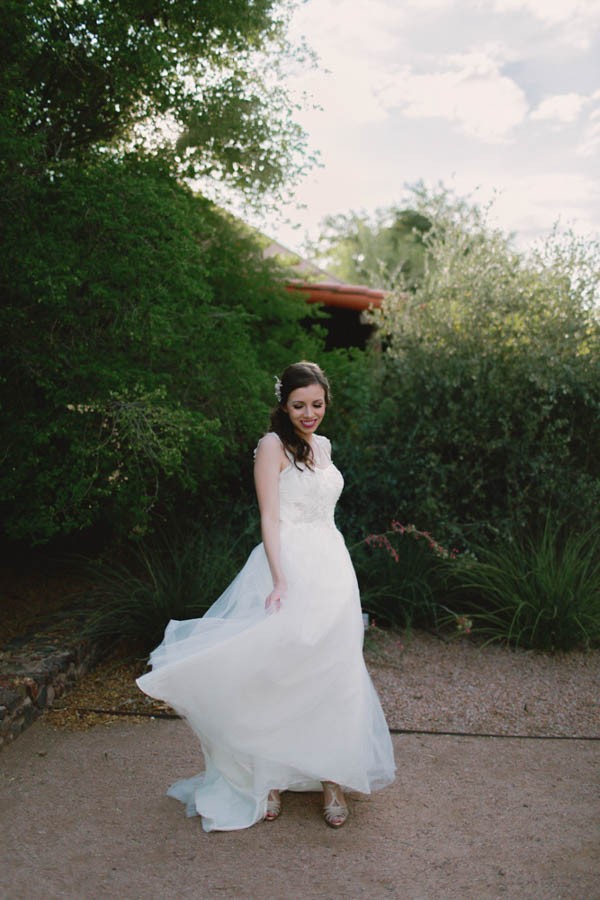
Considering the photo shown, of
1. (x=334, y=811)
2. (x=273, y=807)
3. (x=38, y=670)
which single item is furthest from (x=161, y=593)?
(x=334, y=811)

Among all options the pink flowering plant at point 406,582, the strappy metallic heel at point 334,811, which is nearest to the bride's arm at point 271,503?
the strappy metallic heel at point 334,811

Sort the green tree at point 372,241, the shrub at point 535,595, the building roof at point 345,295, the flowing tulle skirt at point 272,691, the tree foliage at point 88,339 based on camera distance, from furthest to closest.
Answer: the green tree at point 372,241 < the building roof at point 345,295 < the shrub at point 535,595 < the tree foliage at point 88,339 < the flowing tulle skirt at point 272,691

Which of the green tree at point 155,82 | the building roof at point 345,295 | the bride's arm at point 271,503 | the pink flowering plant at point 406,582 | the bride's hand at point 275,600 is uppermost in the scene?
the green tree at point 155,82

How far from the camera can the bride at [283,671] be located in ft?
10.1

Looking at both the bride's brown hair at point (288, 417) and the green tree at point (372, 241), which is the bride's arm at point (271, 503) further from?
the green tree at point (372, 241)

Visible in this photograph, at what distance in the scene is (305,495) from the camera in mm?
3344

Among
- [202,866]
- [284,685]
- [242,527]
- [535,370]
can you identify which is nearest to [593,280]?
[535,370]

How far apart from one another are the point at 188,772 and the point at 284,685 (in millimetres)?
1004

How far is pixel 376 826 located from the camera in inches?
126

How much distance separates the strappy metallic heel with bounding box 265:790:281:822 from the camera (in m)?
3.21

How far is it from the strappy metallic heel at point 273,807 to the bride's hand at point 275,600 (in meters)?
0.85

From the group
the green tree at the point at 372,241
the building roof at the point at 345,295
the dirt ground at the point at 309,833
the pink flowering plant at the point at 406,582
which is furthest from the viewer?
the green tree at the point at 372,241

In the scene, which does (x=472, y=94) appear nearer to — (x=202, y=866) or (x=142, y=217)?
(x=142, y=217)

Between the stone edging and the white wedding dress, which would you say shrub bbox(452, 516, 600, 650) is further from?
the stone edging
